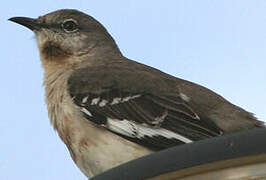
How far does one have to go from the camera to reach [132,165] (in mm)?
2885

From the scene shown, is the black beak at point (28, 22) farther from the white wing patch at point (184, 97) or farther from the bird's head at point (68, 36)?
the white wing patch at point (184, 97)

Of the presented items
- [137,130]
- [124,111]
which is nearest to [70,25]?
[124,111]

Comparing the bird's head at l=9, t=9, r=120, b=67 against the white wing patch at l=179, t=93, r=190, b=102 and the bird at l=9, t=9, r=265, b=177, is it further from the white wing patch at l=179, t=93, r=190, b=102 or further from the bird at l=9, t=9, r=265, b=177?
the white wing patch at l=179, t=93, r=190, b=102

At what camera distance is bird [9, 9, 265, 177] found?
5680mm

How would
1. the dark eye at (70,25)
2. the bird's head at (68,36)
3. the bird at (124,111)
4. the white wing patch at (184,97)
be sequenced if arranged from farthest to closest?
1. the dark eye at (70,25)
2. the bird's head at (68,36)
3. the white wing patch at (184,97)
4. the bird at (124,111)

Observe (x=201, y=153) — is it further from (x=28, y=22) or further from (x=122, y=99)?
(x=28, y=22)

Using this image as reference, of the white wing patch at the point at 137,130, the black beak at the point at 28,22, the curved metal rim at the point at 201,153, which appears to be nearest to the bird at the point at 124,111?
the white wing patch at the point at 137,130

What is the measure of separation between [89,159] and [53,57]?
234 centimetres

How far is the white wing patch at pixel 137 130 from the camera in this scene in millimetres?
5711

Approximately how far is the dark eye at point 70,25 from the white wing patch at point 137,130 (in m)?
2.44

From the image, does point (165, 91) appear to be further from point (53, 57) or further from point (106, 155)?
point (53, 57)

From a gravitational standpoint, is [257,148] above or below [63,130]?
above

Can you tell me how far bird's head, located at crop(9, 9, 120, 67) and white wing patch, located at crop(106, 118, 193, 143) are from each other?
1.78m

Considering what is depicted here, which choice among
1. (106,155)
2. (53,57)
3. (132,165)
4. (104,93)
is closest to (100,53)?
(53,57)
